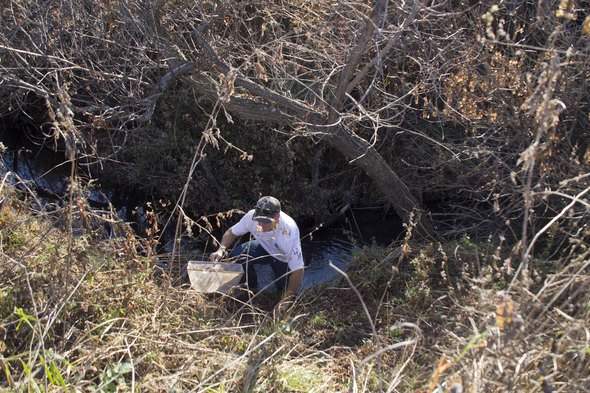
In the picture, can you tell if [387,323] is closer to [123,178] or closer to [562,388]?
[562,388]

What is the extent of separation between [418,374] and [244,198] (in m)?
4.54

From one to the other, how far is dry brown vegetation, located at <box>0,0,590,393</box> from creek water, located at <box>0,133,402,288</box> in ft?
0.83

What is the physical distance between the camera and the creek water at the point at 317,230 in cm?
745

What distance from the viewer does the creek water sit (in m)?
7.45

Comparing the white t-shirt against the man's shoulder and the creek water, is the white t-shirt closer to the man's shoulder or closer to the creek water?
the man's shoulder

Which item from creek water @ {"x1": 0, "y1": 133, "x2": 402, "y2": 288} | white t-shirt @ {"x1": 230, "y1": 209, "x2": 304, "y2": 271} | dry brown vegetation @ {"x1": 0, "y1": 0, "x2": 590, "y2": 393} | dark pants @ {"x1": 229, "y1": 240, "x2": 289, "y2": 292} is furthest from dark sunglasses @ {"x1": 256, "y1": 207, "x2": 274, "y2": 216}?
creek water @ {"x1": 0, "y1": 133, "x2": 402, "y2": 288}

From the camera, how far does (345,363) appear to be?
4.63m

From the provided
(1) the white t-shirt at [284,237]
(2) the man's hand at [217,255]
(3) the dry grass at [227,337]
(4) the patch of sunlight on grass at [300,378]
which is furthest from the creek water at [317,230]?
(4) the patch of sunlight on grass at [300,378]

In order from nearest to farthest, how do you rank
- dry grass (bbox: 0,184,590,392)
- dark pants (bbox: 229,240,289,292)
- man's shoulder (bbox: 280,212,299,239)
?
dry grass (bbox: 0,184,590,392) → man's shoulder (bbox: 280,212,299,239) → dark pants (bbox: 229,240,289,292)

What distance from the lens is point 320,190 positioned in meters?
8.23

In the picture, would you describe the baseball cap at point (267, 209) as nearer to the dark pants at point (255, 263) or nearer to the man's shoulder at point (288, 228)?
the man's shoulder at point (288, 228)

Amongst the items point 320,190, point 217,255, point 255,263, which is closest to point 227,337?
point 217,255

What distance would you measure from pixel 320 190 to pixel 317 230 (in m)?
0.51

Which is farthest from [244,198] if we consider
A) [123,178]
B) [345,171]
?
[123,178]
